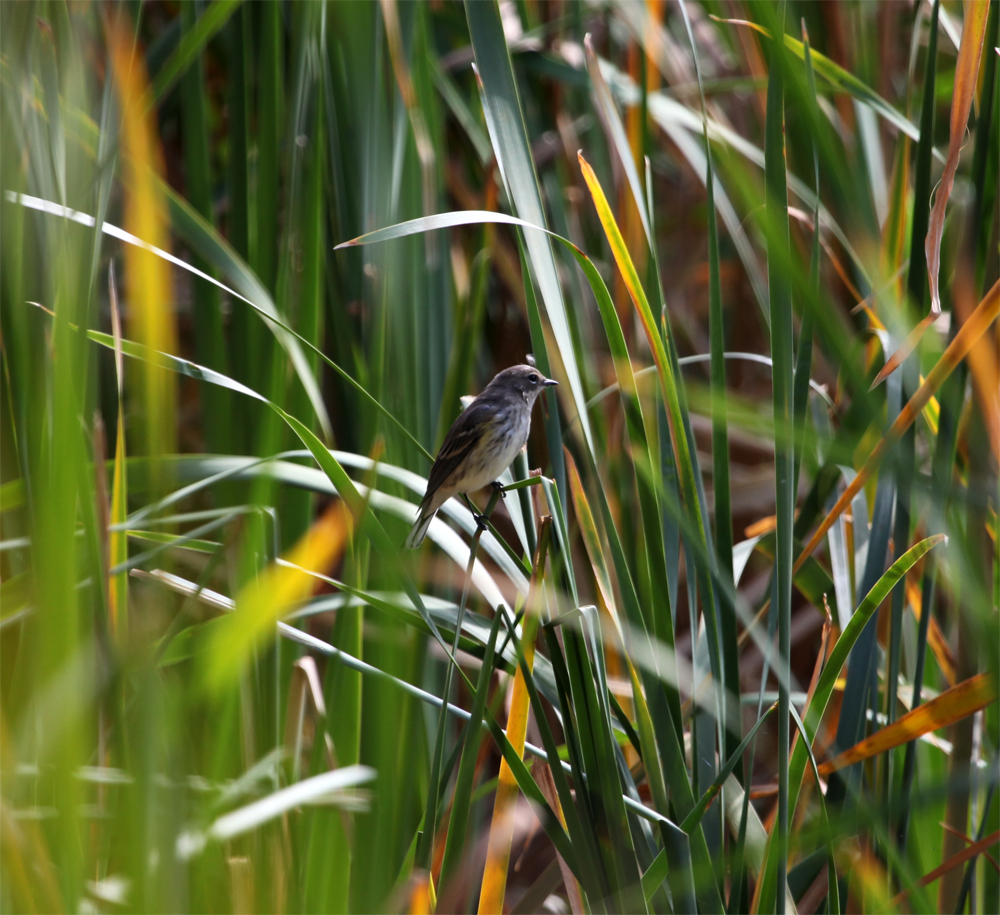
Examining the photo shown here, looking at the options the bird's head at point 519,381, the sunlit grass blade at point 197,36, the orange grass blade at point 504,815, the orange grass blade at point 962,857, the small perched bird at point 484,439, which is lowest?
the orange grass blade at point 962,857

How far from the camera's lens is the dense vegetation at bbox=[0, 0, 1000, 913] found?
2.54 ft

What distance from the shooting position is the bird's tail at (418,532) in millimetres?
1682

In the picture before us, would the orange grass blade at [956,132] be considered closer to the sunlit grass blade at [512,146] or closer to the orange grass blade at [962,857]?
the sunlit grass blade at [512,146]

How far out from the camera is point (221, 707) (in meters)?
0.88

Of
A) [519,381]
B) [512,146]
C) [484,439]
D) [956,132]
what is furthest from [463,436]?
[956,132]

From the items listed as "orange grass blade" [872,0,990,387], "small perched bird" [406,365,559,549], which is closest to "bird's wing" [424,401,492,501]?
"small perched bird" [406,365,559,549]

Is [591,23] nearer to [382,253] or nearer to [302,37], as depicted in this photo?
[302,37]

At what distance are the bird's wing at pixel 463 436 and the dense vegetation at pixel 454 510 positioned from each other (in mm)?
148

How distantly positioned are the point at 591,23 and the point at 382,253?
2.49m

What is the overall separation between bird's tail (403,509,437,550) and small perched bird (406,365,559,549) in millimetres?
219

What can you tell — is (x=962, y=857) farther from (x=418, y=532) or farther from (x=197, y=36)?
(x=197, y=36)

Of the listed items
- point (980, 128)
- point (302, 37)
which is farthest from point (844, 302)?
point (302, 37)

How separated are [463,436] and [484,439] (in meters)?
0.05

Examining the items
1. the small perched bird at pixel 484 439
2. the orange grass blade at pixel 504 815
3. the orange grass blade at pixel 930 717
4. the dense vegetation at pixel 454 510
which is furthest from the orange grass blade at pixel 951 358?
the small perched bird at pixel 484 439
